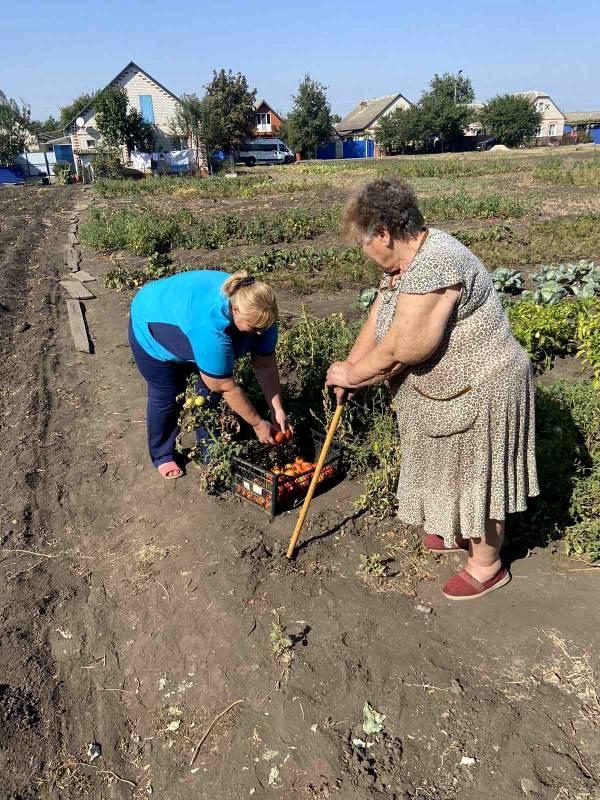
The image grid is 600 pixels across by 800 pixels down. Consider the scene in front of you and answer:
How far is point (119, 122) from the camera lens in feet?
134

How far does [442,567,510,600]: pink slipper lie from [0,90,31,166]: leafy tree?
58.1 meters

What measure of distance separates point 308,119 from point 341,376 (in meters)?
61.7

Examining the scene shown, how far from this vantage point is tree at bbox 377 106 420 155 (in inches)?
2287

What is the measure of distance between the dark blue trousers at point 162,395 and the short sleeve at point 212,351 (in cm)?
65

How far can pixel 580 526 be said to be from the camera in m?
3.20

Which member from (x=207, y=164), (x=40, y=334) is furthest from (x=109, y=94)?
(x=40, y=334)

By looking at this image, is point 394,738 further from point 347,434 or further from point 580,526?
point 347,434

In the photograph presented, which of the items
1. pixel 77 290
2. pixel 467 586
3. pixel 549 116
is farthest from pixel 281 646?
pixel 549 116

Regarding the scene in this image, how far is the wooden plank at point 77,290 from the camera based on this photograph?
884cm

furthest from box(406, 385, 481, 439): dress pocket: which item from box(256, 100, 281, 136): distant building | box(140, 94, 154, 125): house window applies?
box(256, 100, 281, 136): distant building

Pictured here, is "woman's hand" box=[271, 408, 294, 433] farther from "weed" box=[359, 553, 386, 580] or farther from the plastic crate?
"weed" box=[359, 553, 386, 580]

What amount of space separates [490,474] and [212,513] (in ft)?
6.25

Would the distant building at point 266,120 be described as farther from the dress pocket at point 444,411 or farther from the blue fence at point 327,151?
the dress pocket at point 444,411

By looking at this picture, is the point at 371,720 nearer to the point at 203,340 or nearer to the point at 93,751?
the point at 93,751
